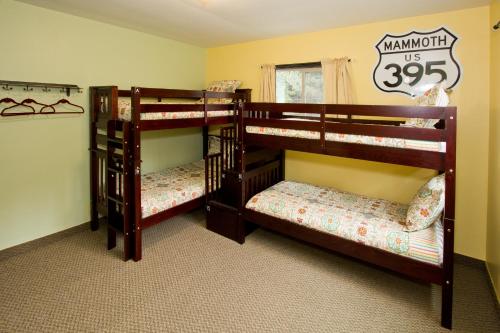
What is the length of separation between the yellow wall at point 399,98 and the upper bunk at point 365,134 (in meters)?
0.56

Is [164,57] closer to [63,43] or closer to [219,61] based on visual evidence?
[219,61]

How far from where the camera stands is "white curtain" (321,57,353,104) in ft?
10.8

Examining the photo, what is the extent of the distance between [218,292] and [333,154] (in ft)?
4.89

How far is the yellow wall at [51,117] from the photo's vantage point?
2758mm

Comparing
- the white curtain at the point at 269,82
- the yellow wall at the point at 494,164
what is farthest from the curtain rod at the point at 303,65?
the yellow wall at the point at 494,164

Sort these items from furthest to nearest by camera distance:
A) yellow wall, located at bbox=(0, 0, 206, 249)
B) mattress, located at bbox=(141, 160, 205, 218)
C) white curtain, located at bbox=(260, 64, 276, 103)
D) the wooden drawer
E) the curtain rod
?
white curtain, located at bbox=(260, 64, 276, 103), the curtain rod, the wooden drawer, mattress, located at bbox=(141, 160, 205, 218), yellow wall, located at bbox=(0, 0, 206, 249)

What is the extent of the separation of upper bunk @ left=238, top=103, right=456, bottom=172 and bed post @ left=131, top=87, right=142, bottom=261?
39.5 inches

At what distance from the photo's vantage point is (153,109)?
2.79 metres

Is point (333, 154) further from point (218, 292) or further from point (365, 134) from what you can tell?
point (218, 292)

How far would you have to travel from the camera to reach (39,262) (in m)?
2.72

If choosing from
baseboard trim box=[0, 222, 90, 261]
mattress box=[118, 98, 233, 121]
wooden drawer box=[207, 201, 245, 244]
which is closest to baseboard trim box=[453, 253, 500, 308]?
wooden drawer box=[207, 201, 245, 244]

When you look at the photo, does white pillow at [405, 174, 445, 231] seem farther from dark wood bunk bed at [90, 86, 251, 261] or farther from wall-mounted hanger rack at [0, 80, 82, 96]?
wall-mounted hanger rack at [0, 80, 82, 96]

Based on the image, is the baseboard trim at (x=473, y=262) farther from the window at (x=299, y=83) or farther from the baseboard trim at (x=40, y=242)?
the baseboard trim at (x=40, y=242)

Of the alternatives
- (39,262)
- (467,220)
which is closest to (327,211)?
(467,220)
